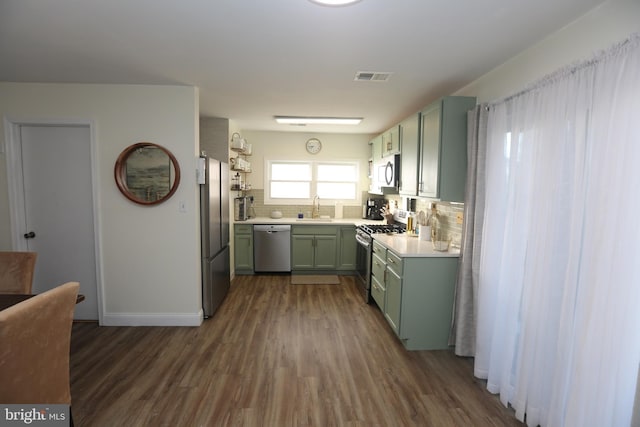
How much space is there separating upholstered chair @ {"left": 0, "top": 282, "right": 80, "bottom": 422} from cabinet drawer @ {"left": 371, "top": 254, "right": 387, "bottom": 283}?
261 centimetres

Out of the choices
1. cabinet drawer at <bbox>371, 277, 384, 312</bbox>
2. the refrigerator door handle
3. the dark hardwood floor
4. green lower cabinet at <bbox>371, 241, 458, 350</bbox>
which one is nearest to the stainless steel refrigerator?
the refrigerator door handle

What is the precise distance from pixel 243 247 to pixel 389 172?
2563mm

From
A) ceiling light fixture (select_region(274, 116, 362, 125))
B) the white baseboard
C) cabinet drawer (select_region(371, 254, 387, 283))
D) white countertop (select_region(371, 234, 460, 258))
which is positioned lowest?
the white baseboard

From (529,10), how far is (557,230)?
122 centimetres

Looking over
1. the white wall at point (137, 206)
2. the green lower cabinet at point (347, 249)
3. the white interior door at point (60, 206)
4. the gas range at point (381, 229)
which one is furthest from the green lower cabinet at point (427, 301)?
the white interior door at point (60, 206)

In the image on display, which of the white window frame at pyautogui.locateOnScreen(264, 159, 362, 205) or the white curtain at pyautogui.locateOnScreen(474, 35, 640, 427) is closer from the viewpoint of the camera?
the white curtain at pyautogui.locateOnScreen(474, 35, 640, 427)

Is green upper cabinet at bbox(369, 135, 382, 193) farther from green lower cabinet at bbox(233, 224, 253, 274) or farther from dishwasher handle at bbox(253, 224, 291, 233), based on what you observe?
green lower cabinet at bbox(233, 224, 253, 274)

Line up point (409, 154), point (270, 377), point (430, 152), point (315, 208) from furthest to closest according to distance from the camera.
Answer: point (315, 208) < point (409, 154) < point (430, 152) < point (270, 377)

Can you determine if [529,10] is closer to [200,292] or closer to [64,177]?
[200,292]

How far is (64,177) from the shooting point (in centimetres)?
314

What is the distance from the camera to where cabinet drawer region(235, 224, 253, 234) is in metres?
4.87

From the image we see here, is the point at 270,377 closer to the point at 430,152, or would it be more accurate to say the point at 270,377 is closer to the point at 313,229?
the point at 430,152

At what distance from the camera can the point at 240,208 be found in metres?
5.00

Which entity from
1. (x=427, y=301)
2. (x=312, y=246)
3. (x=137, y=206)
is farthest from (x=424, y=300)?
(x=137, y=206)
